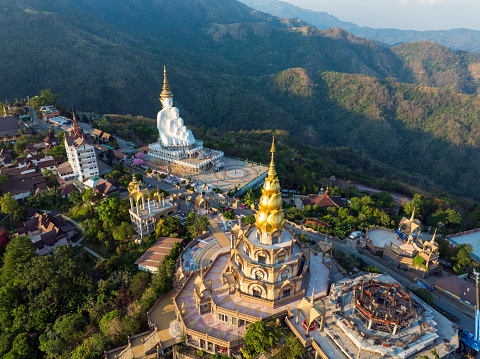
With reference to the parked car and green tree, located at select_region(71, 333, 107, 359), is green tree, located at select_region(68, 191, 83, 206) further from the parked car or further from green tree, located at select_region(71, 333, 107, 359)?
the parked car

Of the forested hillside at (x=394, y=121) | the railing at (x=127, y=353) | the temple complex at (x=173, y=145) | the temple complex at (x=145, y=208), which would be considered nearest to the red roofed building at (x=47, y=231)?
Answer: the temple complex at (x=145, y=208)

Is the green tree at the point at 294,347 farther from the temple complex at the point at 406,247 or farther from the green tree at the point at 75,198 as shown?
the green tree at the point at 75,198

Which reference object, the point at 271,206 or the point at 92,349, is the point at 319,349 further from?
the point at 92,349

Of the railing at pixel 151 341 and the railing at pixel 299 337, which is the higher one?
the railing at pixel 299 337

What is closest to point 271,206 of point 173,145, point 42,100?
point 173,145

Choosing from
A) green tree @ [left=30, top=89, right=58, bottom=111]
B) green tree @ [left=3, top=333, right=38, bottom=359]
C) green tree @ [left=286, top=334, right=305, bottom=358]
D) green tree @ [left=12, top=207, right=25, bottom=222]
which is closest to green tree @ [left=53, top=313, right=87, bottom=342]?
green tree @ [left=3, top=333, right=38, bottom=359]
